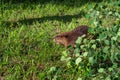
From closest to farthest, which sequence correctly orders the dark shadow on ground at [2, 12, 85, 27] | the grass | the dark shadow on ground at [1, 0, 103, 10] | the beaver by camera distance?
the grass < the beaver < the dark shadow on ground at [2, 12, 85, 27] < the dark shadow on ground at [1, 0, 103, 10]

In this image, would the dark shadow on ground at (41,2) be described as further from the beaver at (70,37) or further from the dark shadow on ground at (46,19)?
the beaver at (70,37)

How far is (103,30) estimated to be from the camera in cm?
361

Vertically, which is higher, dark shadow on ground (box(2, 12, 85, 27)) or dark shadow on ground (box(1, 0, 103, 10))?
dark shadow on ground (box(1, 0, 103, 10))

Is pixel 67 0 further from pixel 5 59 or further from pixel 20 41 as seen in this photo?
pixel 5 59

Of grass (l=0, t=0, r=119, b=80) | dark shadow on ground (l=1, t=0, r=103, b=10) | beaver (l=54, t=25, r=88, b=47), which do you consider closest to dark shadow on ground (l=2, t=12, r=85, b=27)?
grass (l=0, t=0, r=119, b=80)

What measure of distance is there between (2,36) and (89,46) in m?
1.74

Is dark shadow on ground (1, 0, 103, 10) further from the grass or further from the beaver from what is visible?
the beaver

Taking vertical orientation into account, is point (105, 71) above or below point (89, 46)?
below

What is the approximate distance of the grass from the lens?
4152mm

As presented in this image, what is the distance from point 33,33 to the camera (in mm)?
4840

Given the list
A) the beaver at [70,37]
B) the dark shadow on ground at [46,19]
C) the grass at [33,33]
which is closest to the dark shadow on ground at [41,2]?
the grass at [33,33]

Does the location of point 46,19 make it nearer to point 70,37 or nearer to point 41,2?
point 41,2

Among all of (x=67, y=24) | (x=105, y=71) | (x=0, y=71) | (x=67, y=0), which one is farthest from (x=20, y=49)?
(x=67, y=0)

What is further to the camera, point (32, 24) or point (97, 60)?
point (32, 24)
